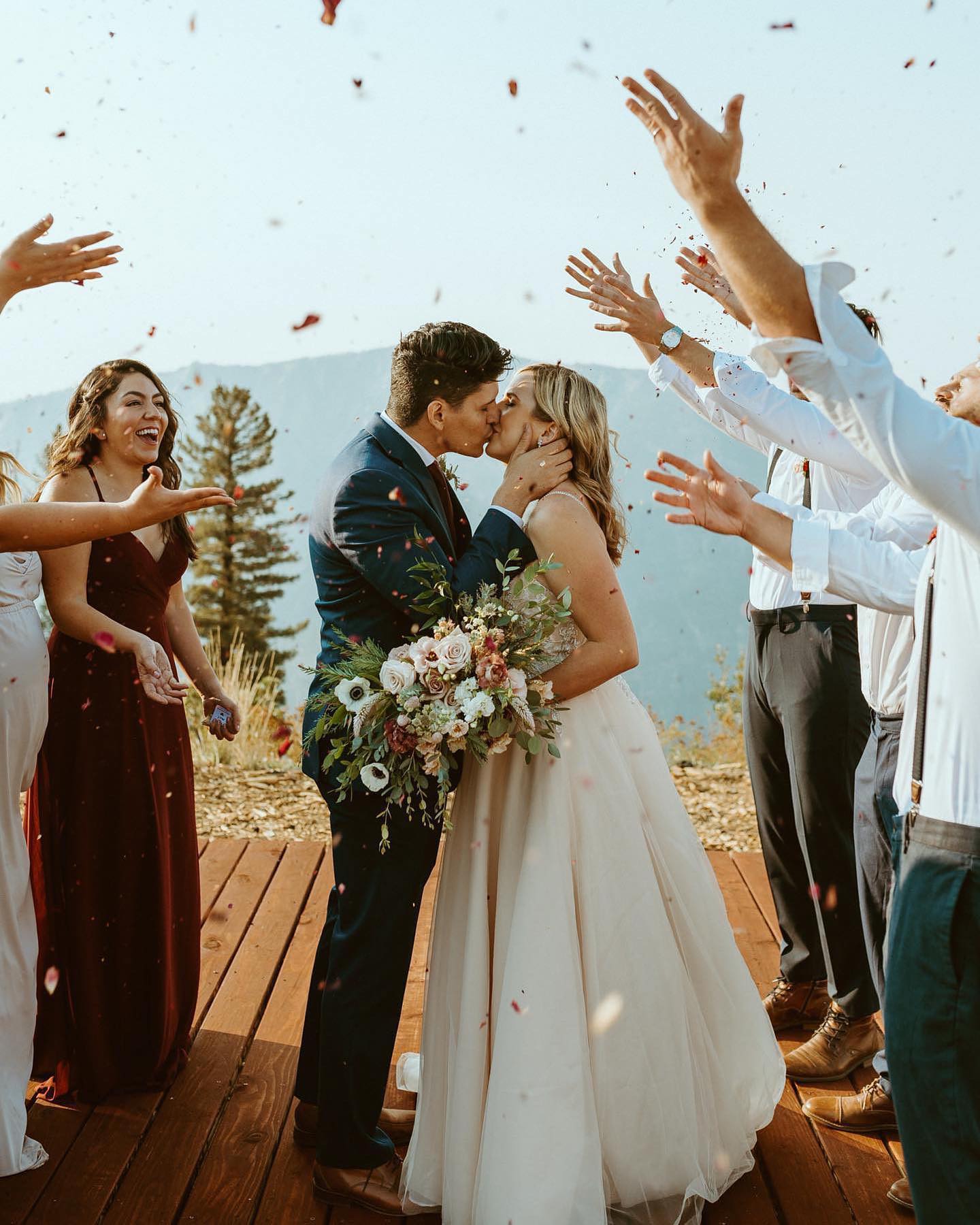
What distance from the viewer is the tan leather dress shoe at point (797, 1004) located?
371 centimetres

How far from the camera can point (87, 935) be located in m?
3.24

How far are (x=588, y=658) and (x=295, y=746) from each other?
18.2 ft

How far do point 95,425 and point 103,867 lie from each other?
1412 millimetres

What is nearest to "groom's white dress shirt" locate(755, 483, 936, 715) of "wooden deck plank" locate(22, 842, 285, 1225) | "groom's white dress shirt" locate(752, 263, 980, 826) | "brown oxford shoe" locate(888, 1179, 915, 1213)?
"groom's white dress shirt" locate(752, 263, 980, 826)

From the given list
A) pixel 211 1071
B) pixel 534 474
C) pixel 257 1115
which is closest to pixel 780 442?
pixel 534 474

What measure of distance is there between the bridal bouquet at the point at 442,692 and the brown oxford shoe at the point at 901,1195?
148 cm

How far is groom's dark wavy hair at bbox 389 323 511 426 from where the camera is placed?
2.84m

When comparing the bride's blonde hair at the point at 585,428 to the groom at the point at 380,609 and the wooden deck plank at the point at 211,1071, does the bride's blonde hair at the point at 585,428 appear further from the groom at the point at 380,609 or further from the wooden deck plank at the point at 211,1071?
the wooden deck plank at the point at 211,1071

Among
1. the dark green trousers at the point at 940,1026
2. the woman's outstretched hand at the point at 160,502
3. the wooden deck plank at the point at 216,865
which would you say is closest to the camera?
the dark green trousers at the point at 940,1026

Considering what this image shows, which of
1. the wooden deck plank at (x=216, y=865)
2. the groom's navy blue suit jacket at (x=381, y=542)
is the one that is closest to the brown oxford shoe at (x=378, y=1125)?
the groom's navy blue suit jacket at (x=381, y=542)

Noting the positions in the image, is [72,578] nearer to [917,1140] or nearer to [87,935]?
[87,935]

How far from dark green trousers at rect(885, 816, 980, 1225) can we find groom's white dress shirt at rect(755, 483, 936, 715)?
460mm

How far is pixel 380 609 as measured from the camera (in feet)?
8.94

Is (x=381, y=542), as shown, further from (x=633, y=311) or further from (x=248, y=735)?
(x=248, y=735)
